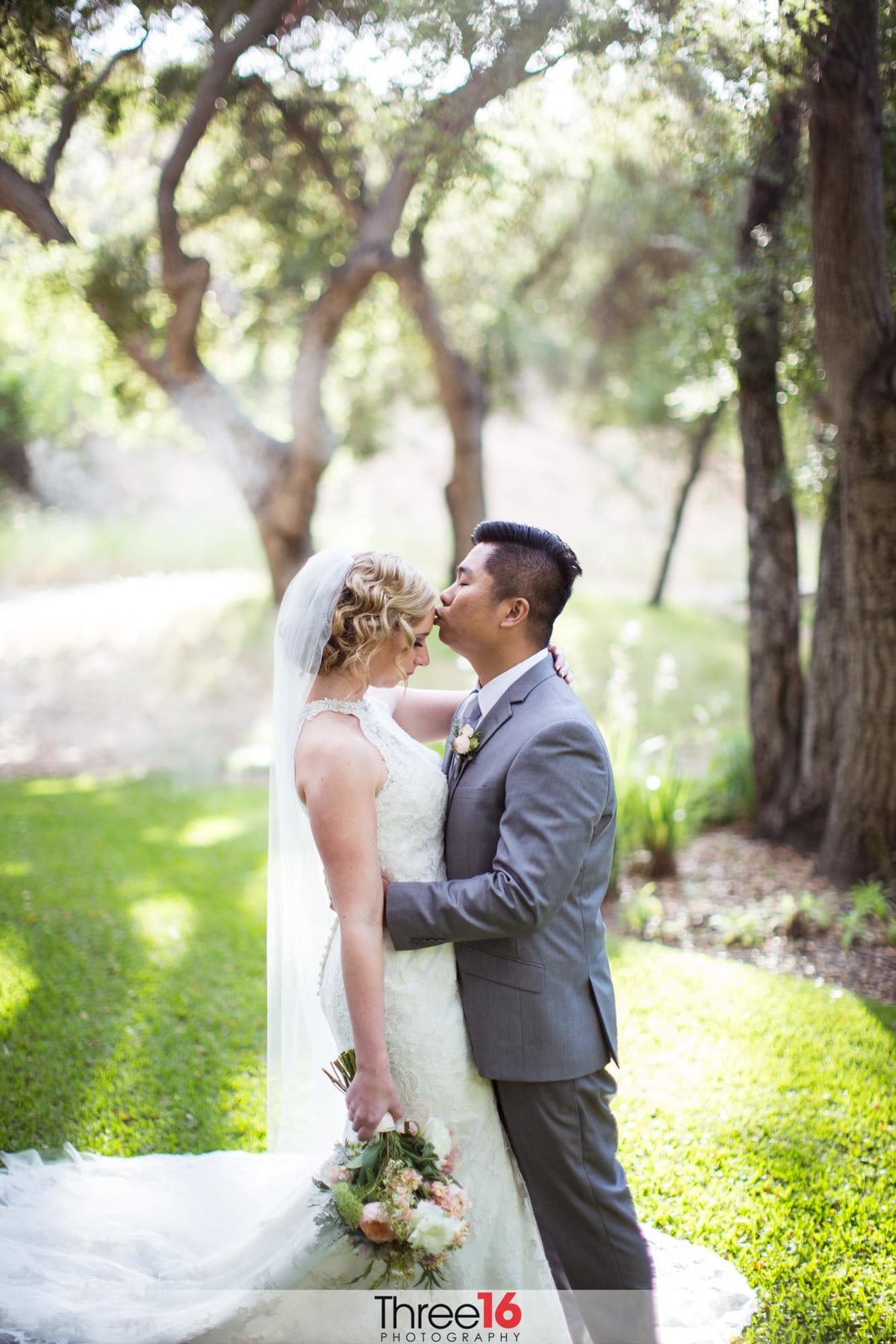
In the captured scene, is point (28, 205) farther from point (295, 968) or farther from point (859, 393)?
point (859, 393)

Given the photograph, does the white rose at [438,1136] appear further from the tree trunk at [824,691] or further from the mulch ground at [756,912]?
the tree trunk at [824,691]

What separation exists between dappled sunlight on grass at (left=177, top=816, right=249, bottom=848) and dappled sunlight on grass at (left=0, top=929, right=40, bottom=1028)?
2261 millimetres

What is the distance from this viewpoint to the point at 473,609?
2.62m

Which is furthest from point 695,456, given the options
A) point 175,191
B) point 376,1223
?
point 376,1223

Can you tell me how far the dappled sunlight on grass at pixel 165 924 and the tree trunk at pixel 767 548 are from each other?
420 centimetres

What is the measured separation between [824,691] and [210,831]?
16.6 feet

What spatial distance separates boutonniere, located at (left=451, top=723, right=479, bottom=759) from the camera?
2.53m

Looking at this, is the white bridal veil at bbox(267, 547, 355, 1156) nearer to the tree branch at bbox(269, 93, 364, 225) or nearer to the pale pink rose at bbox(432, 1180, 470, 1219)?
the pale pink rose at bbox(432, 1180, 470, 1219)

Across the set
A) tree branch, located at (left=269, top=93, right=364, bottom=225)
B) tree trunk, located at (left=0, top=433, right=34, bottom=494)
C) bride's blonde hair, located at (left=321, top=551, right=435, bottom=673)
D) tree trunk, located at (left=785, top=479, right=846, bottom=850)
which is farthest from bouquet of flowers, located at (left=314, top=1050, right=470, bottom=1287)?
tree trunk, located at (left=0, top=433, right=34, bottom=494)

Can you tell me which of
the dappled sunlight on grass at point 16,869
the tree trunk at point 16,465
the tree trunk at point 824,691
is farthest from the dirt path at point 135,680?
the tree trunk at point 824,691

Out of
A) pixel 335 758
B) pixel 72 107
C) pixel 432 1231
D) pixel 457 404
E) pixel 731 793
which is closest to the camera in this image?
pixel 432 1231

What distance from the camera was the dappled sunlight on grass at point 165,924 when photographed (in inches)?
220

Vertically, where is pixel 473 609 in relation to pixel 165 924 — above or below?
above

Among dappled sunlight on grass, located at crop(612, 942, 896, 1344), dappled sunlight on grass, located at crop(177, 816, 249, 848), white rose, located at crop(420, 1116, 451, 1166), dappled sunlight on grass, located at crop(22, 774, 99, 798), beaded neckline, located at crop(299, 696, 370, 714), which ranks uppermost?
beaded neckline, located at crop(299, 696, 370, 714)
